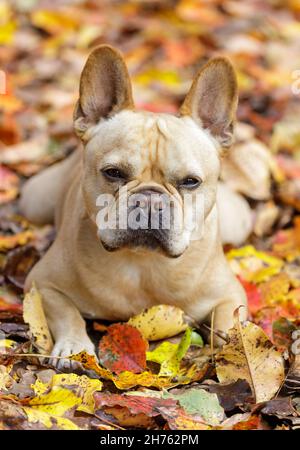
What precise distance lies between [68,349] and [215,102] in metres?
1.18

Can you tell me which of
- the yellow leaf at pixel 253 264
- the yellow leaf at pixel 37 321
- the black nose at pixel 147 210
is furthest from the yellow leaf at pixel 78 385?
the yellow leaf at pixel 253 264

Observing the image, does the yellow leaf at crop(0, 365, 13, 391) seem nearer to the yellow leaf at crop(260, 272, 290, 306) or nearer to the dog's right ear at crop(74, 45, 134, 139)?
the dog's right ear at crop(74, 45, 134, 139)

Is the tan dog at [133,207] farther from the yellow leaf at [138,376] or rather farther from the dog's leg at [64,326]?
the yellow leaf at [138,376]

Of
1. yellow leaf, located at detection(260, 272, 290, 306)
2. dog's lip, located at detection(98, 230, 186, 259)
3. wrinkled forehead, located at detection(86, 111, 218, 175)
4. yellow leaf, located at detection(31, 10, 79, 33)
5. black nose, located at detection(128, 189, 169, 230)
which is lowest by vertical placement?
yellow leaf, located at detection(260, 272, 290, 306)

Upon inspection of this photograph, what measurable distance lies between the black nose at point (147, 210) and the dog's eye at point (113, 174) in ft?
0.46

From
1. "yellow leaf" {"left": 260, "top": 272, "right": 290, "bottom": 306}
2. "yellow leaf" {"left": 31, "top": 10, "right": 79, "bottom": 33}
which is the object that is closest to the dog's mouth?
"yellow leaf" {"left": 260, "top": 272, "right": 290, "bottom": 306}

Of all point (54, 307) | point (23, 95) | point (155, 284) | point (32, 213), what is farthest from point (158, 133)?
point (23, 95)

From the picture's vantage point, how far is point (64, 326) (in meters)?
3.31

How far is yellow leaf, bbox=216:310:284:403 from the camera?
2.88 meters

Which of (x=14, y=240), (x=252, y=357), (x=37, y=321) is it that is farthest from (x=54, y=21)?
(x=252, y=357)

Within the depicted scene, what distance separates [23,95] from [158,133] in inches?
132

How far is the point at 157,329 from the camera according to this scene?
3.28 metres

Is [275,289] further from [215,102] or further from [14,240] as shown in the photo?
[14,240]
